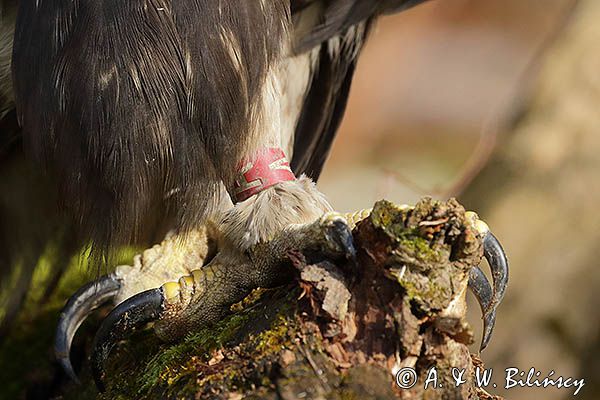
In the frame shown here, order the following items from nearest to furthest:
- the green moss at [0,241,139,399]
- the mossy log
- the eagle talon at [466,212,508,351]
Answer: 1. the mossy log
2. the eagle talon at [466,212,508,351]
3. the green moss at [0,241,139,399]

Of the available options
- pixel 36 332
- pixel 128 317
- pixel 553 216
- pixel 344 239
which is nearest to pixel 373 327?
pixel 344 239

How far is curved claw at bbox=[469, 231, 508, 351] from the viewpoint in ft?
4.29

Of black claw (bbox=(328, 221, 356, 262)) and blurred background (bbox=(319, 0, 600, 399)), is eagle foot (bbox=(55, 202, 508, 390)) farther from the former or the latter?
blurred background (bbox=(319, 0, 600, 399))

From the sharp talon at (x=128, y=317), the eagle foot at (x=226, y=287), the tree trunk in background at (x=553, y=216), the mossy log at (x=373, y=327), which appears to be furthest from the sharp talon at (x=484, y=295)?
the tree trunk in background at (x=553, y=216)

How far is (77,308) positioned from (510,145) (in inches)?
89.6

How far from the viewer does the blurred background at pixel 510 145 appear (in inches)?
115

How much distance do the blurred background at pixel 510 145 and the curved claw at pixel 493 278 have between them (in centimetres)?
106

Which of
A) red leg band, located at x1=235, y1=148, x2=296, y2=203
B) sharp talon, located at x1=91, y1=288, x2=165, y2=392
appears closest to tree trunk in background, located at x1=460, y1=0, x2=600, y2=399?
red leg band, located at x1=235, y1=148, x2=296, y2=203

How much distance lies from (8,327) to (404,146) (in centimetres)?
262

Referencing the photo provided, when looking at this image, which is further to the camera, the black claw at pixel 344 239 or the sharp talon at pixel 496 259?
the sharp talon at pixel 496 259

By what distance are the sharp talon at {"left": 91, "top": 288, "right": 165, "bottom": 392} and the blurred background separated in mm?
1144

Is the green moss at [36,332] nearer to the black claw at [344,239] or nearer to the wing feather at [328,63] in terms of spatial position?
the wing feather at [328,63]

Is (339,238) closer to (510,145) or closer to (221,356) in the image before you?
(221,356)

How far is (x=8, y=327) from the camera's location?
6.86ft
